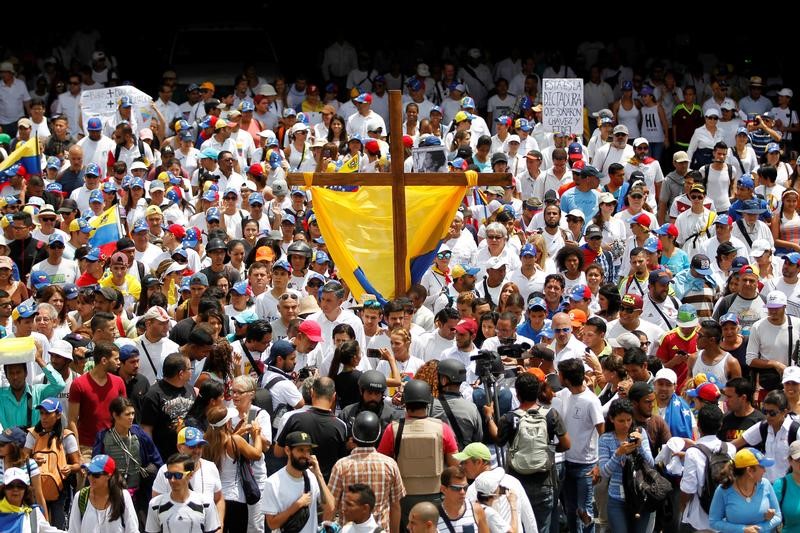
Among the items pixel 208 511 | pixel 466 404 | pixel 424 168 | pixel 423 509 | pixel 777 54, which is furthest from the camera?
pixel 777 54

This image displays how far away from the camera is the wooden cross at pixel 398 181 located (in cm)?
1370

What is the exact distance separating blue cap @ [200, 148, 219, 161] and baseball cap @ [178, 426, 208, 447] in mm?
8482

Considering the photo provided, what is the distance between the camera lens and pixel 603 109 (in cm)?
2178

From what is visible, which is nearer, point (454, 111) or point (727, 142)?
point (727, 142)

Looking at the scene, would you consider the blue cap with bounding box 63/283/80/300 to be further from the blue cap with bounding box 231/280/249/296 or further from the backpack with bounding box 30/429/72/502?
the backpack with bounding box 30/429/72/502

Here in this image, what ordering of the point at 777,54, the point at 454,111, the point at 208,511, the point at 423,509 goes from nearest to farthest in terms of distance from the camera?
the point at 423,509 → the point at 208,511 → the point at 454,111 → the point at 777,54

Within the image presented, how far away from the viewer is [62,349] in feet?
39.7

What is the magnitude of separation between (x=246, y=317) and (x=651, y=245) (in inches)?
153

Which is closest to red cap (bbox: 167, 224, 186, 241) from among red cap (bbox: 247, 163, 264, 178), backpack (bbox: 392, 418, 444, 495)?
red cap (bbox: 247, 163, 264, 178)

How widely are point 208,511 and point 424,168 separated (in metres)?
5.95

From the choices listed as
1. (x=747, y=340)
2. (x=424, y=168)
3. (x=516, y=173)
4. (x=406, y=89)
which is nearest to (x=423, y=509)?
(x=747, y=340)

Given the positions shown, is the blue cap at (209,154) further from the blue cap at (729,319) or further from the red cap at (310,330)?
the blue cap at (729,319)

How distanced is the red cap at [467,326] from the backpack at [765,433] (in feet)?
7.95

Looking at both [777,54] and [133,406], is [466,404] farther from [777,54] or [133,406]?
[777,54]
